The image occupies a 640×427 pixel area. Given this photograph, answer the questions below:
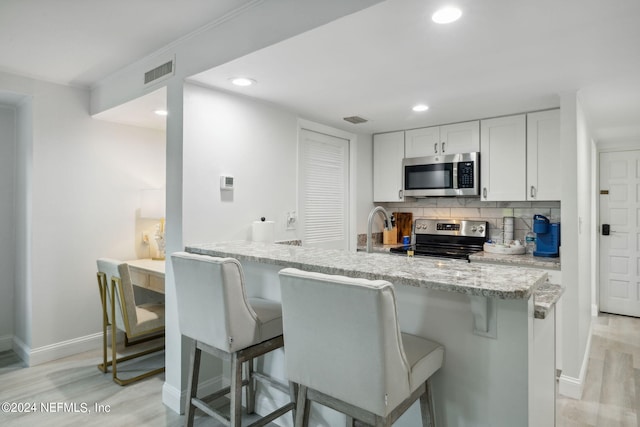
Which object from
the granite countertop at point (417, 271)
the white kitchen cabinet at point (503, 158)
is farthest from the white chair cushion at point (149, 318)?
the white kitchen cabinet at point (503, 158)

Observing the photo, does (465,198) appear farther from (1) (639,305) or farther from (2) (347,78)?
(1) (639,305)

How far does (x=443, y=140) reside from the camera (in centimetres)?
367

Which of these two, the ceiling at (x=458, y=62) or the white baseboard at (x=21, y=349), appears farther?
the white baseboard at (x=21, y=349)

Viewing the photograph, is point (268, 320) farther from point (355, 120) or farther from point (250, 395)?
point (355, 120)

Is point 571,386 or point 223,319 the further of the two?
point 571,386

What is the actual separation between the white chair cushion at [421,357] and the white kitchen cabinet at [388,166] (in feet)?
8.57

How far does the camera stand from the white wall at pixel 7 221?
348 cm

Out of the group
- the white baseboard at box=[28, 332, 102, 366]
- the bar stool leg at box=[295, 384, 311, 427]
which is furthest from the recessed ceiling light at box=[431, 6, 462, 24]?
the white baseboard at box=[28, 332, 102, 366]

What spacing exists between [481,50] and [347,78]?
77 cm

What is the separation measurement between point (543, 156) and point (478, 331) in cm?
228

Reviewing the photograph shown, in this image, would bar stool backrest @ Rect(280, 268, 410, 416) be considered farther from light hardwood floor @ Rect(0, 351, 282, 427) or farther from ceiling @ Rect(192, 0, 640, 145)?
light hardwood floor @ Rect(0, 351, 282, 427)

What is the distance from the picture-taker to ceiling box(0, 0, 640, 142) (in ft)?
5.44

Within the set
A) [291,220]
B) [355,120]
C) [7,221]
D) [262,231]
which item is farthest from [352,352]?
[7,221]

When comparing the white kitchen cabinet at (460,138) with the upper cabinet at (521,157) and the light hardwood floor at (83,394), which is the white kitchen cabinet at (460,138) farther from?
the light hardwood floor at (83,394)
